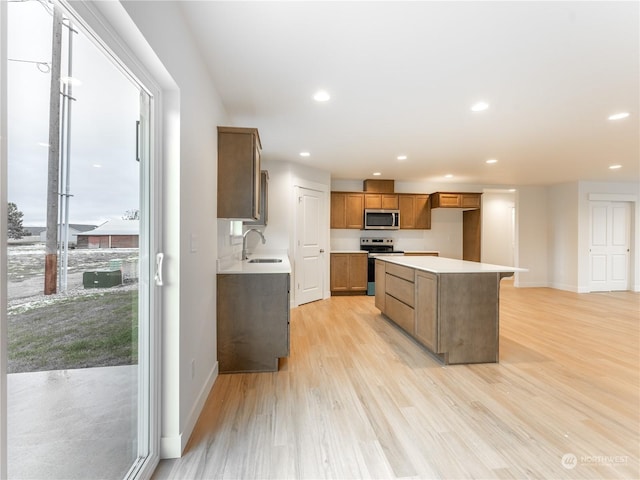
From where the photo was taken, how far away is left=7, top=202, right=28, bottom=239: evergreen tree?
2.42 ft

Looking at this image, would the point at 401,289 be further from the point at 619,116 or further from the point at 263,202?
the point at 619,116

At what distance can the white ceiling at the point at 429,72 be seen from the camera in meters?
1.64

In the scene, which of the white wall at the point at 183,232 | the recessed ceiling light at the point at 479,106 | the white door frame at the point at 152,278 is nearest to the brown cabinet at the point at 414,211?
the recessed ceiling light at the point at 479,106

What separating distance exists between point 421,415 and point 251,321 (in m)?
1.47

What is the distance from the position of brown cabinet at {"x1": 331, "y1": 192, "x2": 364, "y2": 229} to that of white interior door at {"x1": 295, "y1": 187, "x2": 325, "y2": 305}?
633mm

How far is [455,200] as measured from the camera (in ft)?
20.6

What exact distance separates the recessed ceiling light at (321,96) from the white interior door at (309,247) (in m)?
2.42

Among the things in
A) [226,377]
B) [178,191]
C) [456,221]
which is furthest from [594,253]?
[178,191]

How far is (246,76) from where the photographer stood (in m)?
2.31

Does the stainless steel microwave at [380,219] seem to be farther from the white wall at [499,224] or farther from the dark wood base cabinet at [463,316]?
the white wall at [499,224]


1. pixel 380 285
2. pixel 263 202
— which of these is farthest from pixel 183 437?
pixel 380 285

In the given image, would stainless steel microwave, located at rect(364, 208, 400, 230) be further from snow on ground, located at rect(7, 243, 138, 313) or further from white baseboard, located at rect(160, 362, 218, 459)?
snow on ground, located at rect(7, 243, 138, 313)

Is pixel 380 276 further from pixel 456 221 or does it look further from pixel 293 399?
pixel 456 221

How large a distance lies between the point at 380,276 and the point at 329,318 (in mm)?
973
